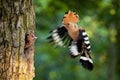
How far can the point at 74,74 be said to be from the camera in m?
12.2

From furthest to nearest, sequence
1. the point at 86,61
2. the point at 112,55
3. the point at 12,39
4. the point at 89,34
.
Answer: the point at 112,55
the point at 89,34
the point at 12,39
the point at 86,61

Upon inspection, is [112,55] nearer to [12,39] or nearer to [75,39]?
[12,39]

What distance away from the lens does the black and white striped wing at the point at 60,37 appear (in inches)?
123

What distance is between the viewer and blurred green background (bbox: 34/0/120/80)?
738 centimetres

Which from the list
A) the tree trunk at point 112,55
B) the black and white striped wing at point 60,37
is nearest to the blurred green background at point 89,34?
the tree trunk at point 112,55

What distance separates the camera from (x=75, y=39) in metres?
3.10

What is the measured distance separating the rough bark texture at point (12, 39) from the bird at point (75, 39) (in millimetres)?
303

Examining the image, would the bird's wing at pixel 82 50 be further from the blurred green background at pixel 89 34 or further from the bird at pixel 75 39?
the blurred green background at pixel 89 34

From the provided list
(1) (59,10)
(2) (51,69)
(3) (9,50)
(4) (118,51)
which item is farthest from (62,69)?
(3) (9,50)

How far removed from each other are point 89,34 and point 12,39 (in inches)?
229

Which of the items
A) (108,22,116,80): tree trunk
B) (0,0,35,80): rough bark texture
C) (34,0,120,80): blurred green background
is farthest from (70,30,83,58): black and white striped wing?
(108,22,116,80): tree trunk

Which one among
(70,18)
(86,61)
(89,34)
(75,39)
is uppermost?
(89,34)

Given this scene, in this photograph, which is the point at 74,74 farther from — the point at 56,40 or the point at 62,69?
the point at 56,40

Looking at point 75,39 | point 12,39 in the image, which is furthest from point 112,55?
point 75,39
